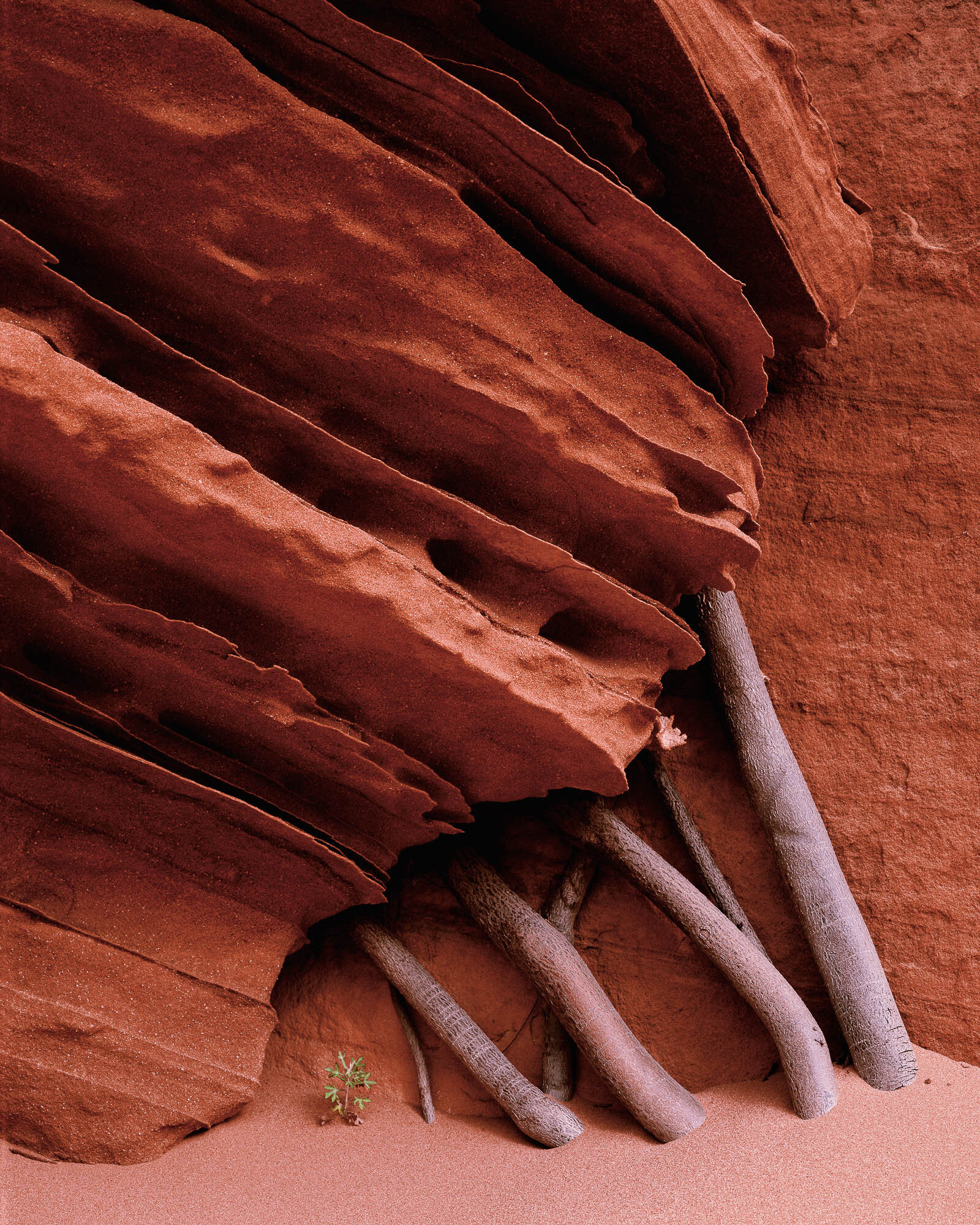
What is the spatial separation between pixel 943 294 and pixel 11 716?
3707 millimetres

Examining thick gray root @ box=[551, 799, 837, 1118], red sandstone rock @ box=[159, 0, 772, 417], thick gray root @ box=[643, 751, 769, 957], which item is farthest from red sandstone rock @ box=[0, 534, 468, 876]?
red sandstone rock @ box=[159, 0, 772, 417]

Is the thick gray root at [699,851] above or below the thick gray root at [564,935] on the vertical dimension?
above

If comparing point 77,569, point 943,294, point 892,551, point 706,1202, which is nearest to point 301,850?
point 77,569

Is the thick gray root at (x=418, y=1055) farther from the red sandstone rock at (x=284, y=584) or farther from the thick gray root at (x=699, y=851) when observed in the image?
the thick gray root at (x=699, y=851)

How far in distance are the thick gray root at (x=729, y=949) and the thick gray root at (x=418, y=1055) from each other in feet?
2.73

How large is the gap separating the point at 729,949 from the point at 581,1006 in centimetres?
54

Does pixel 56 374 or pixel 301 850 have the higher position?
pixel 56 374

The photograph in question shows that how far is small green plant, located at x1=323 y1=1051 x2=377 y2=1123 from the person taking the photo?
2914mm

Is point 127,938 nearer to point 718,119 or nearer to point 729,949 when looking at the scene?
point 729,949

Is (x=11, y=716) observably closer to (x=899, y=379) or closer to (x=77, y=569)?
(x=77, y=569)

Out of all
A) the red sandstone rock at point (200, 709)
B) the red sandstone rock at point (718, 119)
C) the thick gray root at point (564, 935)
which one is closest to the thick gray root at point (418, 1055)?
the thick gray root at point (564, 935)

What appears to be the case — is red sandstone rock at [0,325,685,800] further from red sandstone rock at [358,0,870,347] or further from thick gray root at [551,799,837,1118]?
red sandstone rock at [358,0,870,347]

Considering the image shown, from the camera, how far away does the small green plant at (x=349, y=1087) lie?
9.56 feet

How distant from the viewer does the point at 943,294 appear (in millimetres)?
3615
